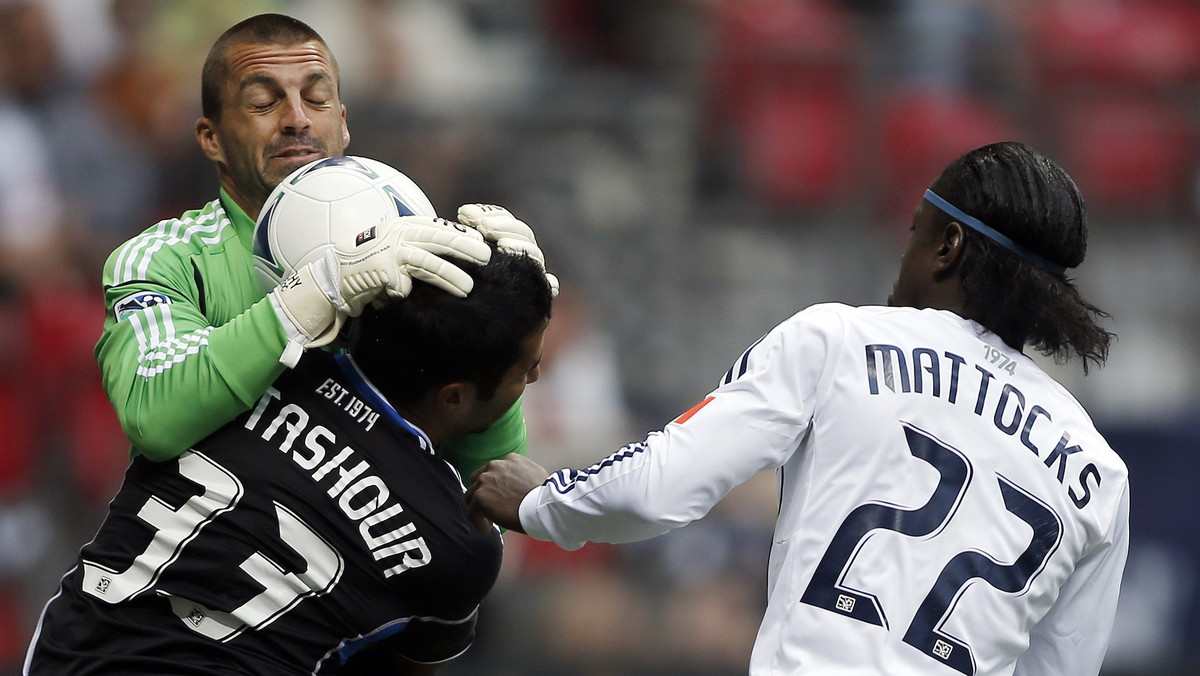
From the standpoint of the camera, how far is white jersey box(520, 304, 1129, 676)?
279cm

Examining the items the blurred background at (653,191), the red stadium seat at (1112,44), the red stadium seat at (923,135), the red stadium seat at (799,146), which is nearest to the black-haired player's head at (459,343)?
the blurred background at (653,191)

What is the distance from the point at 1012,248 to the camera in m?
2.94

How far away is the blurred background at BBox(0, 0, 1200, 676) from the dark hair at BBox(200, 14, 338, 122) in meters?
3.69

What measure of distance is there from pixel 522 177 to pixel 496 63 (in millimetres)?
1068

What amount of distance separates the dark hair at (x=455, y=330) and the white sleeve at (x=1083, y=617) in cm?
121

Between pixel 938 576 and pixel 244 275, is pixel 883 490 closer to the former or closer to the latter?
pixel 938 576

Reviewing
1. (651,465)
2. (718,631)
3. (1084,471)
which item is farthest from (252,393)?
(718,631)

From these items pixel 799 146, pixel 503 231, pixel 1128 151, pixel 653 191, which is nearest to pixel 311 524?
pixel 503 231

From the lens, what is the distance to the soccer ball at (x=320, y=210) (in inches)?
124

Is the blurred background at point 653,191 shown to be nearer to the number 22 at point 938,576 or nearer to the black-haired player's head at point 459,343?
the black-haired player's head at point 459,343

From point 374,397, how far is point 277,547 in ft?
1.15

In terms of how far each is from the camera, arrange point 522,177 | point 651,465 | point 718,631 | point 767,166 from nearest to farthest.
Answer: point 651,465 → point 718,631 → point 522,177 → point 767,166

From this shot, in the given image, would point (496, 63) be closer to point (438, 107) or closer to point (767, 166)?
point (438, 107)

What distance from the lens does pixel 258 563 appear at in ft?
9.34
